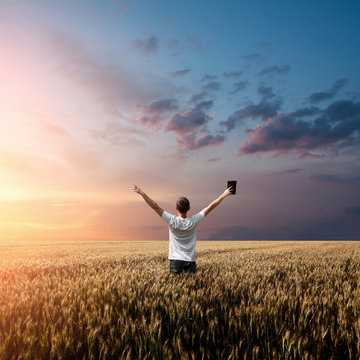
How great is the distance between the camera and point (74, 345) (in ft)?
10.6

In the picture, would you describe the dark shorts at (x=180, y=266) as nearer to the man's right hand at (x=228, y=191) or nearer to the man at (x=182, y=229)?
the man at (x=182, y=229)

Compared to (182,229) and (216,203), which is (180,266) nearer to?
(182,229)

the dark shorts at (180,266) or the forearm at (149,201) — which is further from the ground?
the forearm at (149,201)

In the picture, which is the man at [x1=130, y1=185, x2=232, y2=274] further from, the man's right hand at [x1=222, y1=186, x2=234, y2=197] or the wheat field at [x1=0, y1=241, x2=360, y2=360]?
the wheat field at [x1=0, y1=241, x2=360, y2=360]

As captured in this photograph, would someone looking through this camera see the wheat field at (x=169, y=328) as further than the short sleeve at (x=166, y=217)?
No

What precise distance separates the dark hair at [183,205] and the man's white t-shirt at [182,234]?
0.54 feet

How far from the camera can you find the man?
19.6ft

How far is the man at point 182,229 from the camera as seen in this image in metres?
5.97

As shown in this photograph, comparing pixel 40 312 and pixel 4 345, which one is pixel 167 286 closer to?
pixel 40 312

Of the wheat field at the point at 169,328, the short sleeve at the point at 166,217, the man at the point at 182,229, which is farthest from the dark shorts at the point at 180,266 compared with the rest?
the wheat field at the point at 169,328

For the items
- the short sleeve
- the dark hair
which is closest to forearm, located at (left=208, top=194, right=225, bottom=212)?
the dark hair

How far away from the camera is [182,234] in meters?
6.26

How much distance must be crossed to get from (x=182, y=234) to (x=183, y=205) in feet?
2.04

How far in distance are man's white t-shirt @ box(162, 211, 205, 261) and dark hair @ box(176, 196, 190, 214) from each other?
0.54ft
